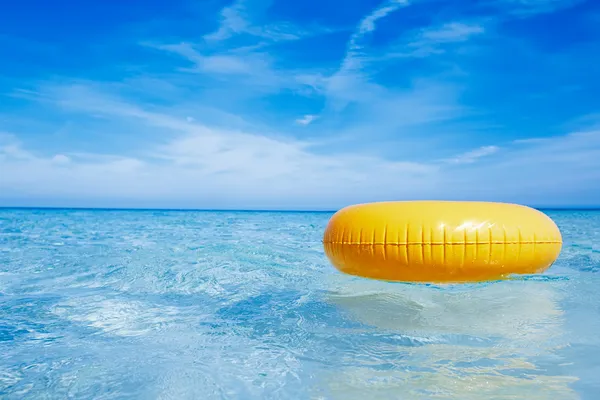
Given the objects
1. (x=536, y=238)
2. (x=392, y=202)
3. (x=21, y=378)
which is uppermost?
(x=392, y=202)

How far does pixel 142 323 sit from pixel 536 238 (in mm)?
3007

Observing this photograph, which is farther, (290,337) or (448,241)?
(448,241)

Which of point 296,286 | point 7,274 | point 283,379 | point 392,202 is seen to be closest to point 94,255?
point 7,274

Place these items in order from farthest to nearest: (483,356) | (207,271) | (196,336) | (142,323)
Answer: (207,271)
(142,323)
(196,336)
(483,356)

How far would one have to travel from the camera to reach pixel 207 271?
549 centimetres

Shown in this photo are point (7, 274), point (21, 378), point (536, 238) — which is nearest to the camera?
point (21, 378)

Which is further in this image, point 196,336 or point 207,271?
point 207,271

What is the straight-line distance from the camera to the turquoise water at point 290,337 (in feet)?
7.11

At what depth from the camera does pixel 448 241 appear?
3373 mm

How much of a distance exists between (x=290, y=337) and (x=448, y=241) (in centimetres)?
137

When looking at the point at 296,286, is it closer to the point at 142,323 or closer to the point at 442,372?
the point at 142,323

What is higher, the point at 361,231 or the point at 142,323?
the point at 361,231

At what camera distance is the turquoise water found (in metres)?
2.17

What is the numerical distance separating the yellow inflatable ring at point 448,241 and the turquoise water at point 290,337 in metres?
0.32
